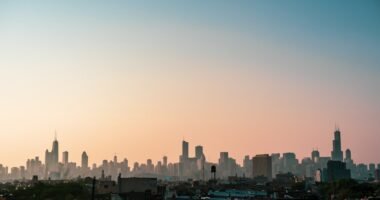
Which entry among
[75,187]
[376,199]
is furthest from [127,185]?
[376,199]

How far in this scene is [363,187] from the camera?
147250 mm

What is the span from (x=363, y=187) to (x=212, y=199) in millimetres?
64096

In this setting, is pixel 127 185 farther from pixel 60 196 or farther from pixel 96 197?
pixel 60 196

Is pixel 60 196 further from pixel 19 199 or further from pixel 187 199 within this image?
pixel 187 199

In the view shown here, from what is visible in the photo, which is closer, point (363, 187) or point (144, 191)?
point (144, 191)

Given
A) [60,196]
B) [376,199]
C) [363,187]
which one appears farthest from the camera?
[363,187]

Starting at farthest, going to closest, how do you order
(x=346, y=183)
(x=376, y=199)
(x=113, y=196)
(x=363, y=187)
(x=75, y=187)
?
1. (x=346, y=183)
2. (x=363, y=187)
3. (x=75, y=187)
4. (x=376, y=199)
5. (x=113, y=196)

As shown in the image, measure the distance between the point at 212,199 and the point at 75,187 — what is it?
29.9 meters

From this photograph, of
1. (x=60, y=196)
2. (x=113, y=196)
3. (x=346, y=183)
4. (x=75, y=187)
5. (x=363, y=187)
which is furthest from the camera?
(x=346, y=183)

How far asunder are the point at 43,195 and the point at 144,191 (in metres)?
20.4

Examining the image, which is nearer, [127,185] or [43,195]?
[127,185]

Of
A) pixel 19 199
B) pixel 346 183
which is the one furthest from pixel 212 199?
pixel 346 183

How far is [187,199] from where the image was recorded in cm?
9181

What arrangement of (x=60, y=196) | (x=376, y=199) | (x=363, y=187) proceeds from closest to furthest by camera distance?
(x=376, y=199) → (x=60, y=196) → (x=363, y=187)
